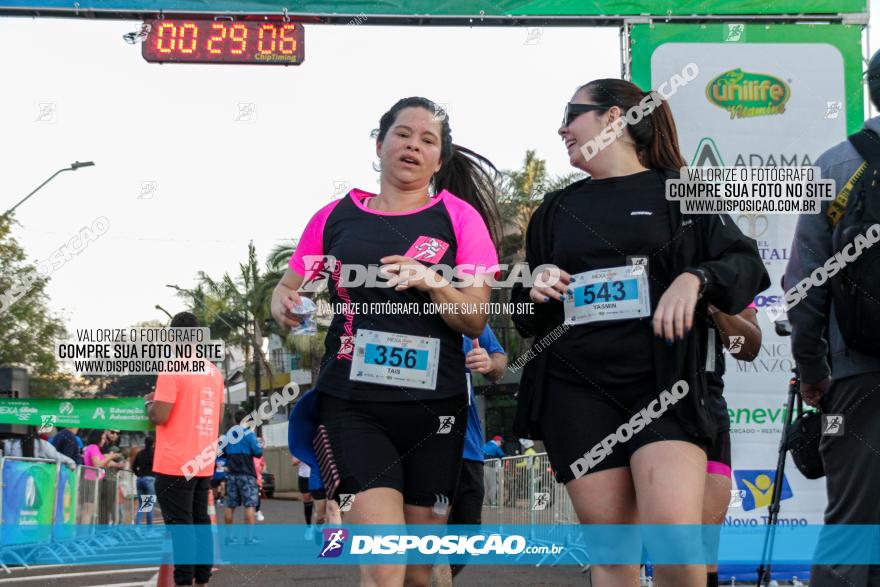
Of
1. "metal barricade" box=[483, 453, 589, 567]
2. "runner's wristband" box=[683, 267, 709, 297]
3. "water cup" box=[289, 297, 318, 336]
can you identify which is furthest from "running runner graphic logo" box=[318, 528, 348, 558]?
"metal barricade" box=[483, 453, 589, 567]

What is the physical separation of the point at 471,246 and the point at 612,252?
2.23ft

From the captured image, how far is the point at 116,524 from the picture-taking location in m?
22.4

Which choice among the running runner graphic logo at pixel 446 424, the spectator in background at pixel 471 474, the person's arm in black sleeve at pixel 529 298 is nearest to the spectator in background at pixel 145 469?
the spectator in background at pixel 471 474

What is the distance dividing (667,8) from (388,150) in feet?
19.0

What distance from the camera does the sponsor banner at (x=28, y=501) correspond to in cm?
1165

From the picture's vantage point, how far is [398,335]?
4.02m

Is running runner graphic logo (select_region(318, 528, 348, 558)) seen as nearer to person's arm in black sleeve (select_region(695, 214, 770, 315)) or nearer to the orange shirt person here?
person's arm in black sleeve (select_region(695, 214, 770, 315))

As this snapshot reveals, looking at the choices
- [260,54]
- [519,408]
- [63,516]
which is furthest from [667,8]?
[63,516]

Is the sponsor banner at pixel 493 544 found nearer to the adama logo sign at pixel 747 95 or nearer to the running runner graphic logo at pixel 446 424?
the running runner graphic logo at pixel 446 424

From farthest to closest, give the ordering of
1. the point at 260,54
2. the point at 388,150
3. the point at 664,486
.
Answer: the point at 260,54 < the point at 388,150 < the point at 664,486

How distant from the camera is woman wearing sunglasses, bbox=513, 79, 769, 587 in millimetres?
3410

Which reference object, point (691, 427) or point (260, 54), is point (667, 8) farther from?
point (691, 427)

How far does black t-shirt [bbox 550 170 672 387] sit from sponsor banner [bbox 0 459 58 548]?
9.46m

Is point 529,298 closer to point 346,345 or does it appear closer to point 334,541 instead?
point 346,345
